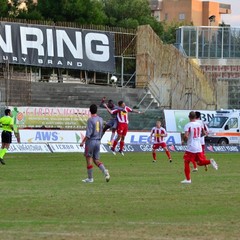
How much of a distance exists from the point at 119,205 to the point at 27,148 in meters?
25.5

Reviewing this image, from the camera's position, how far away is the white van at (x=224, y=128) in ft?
183

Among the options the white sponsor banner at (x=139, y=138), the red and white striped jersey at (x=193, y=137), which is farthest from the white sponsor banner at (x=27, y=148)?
the red and white striped jersey at (x=193, y=137)

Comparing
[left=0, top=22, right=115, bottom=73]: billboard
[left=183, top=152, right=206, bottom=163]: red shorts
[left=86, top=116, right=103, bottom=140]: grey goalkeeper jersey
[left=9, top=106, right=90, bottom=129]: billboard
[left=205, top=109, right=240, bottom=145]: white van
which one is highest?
[left=86, top=116, right=103, bottom=140]: grey goalkeeper jersey

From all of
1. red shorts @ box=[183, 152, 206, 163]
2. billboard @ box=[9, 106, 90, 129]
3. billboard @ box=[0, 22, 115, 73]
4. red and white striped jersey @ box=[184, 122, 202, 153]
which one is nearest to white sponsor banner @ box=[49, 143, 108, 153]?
billboard @ box=[9, 106, 90, 129]

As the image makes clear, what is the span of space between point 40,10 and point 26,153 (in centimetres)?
3729

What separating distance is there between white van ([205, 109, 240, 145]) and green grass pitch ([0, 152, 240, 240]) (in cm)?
2635

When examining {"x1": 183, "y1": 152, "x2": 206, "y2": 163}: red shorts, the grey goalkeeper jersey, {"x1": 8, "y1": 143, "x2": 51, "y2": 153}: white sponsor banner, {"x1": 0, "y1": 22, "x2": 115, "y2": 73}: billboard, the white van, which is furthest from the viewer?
{"x1": 0, "y1": 22, "x2": 115, "y2": 73}: billboard

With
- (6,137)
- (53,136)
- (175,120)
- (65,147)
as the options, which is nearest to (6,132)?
(6,137)

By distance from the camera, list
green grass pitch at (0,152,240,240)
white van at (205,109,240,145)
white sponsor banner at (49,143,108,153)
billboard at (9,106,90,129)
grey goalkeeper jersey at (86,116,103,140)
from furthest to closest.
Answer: white van at (205,109,240,145)
billboard at (9,106,90,129)
white sponsor banner at (49,143,108,153)
grey goalkeeper jersey at (86,116,103,140)
green grass pitch at (0,152,240,240)

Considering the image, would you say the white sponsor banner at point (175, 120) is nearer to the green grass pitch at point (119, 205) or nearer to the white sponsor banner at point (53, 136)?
the white sponsor banner at point (53, 136)

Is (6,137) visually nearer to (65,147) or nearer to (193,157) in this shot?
(65,147)

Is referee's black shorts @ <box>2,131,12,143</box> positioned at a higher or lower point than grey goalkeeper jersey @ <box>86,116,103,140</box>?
lower

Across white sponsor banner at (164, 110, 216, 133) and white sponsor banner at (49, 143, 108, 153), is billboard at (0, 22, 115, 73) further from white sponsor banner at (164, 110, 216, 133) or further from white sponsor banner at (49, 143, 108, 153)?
white sponsor banner at (49, 143, 108, 153)

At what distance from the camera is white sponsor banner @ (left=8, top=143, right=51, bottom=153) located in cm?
4294
